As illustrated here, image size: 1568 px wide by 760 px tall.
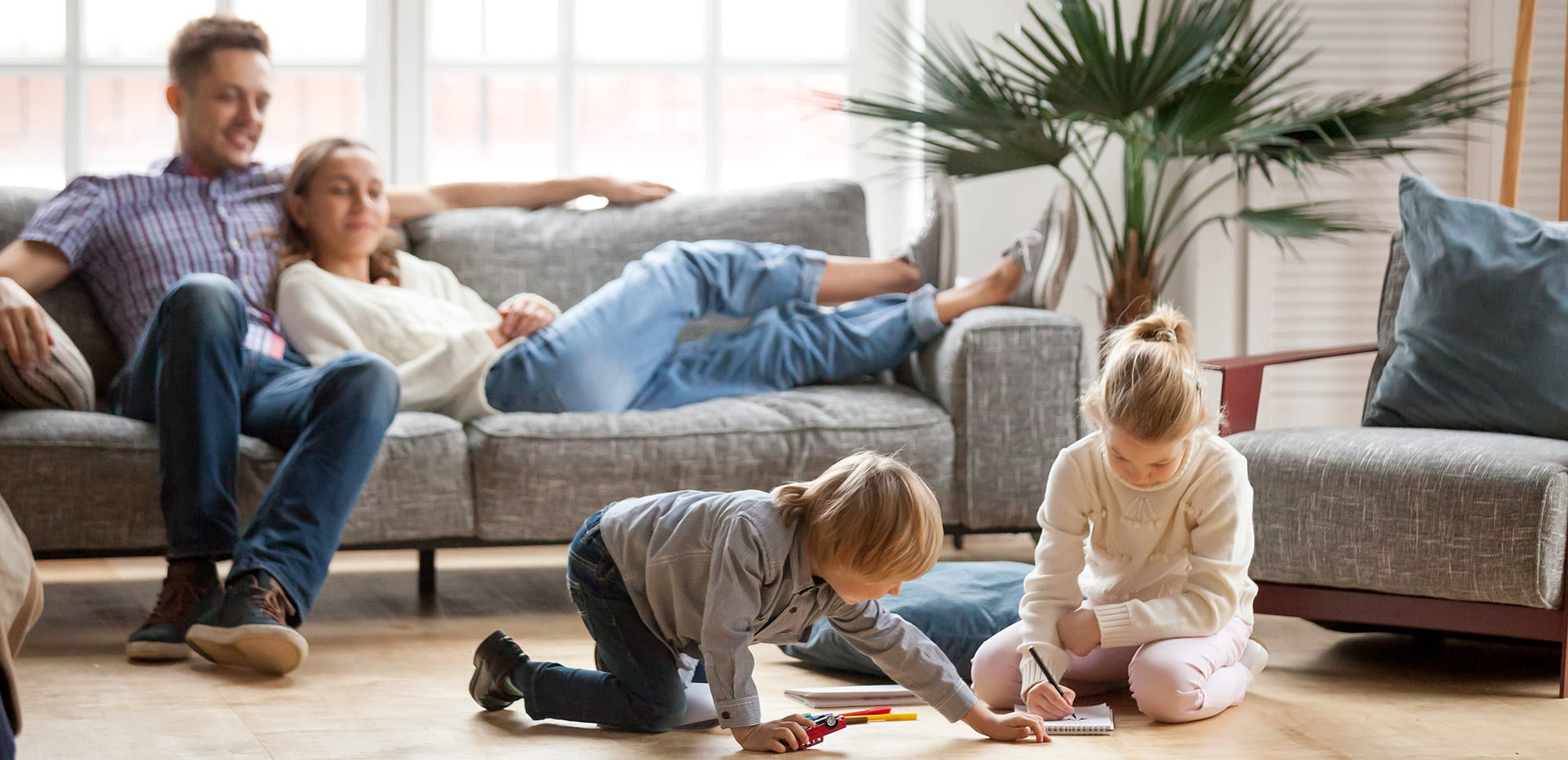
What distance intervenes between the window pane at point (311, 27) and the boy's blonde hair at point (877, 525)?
2.55 m

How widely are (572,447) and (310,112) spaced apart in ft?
5.32

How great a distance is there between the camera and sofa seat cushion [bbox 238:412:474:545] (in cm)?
259

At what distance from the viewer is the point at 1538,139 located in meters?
3.70

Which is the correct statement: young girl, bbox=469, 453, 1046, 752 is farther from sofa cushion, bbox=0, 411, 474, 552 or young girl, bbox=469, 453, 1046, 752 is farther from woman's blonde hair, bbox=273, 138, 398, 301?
woman's blonde hair, bbox=273, 138, 398, 301

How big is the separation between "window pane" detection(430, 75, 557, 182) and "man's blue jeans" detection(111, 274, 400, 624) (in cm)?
151

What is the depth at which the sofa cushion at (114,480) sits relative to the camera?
2.47 metres

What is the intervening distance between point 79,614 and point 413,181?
1495 mm

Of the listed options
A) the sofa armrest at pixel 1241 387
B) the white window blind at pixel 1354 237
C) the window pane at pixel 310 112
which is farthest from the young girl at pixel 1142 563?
the window pane at pixel 310 112

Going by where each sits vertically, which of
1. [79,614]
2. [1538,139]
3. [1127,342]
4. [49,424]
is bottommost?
[79,614]

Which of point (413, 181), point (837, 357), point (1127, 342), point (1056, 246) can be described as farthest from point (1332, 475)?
point (413, 181)

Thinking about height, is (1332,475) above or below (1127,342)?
below

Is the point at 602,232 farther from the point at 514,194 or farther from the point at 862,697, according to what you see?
the point at 862,697

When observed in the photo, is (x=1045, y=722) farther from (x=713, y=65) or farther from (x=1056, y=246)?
(x=713, y=65)

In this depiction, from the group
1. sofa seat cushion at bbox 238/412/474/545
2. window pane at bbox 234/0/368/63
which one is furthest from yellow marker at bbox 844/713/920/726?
window pane at bbox 234/0/368/63
